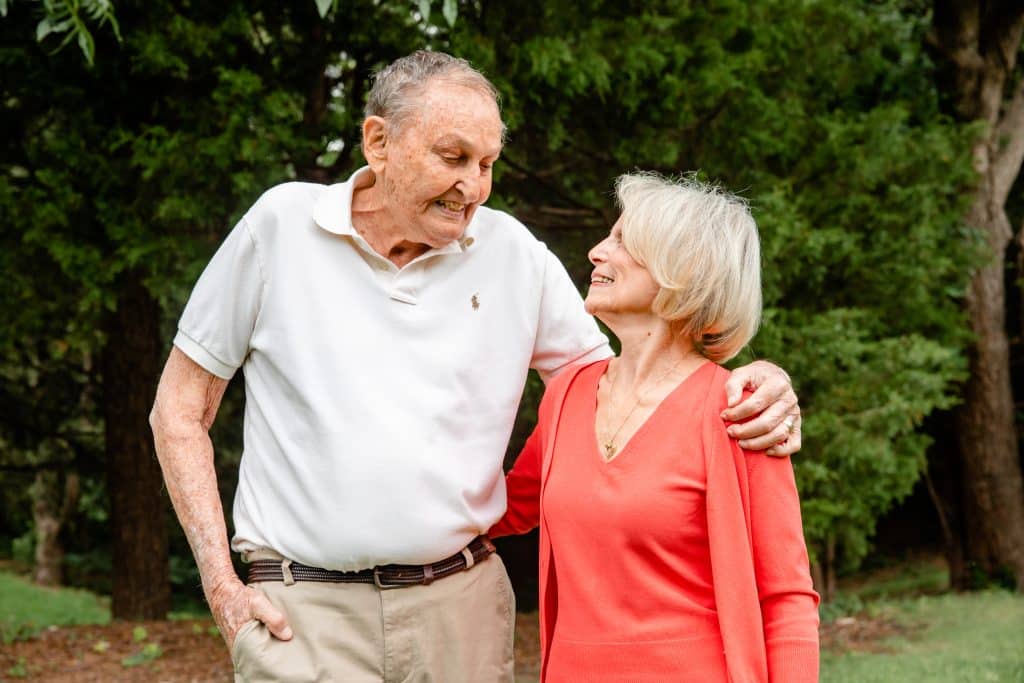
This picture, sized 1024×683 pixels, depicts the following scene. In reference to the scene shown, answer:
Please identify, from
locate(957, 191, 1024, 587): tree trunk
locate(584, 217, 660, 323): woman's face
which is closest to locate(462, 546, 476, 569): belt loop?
locate(584, 217, 660, 323): woman's face

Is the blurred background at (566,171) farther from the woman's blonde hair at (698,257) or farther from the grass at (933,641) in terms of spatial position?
the woman's blonde hair at (698,257)

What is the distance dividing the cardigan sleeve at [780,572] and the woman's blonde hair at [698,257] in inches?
12.1

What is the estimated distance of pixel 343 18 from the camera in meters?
6.96

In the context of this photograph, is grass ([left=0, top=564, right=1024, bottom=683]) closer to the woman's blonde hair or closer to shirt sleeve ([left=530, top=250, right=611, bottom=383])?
shirt sleeve ([left=530, top=250, right=611, bottom=383])

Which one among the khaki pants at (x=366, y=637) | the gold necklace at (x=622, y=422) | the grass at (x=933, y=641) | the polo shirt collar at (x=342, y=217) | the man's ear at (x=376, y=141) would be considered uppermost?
the man's ear at (x=376, y=141)

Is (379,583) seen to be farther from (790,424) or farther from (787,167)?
(787,167)

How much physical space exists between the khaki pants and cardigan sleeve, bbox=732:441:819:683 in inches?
28.1

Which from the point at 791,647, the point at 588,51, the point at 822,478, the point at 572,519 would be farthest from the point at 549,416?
the point at 822,478

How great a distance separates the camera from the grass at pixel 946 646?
19.8 feet

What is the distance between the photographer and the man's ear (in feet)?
8.53

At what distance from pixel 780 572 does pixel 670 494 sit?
24 cm

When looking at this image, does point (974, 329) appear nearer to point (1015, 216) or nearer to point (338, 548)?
point (1015, 216)

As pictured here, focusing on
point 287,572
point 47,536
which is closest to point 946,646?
point 287,572

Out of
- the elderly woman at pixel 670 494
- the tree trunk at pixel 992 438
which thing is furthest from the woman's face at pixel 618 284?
the tree trunk at pixel 992 438
